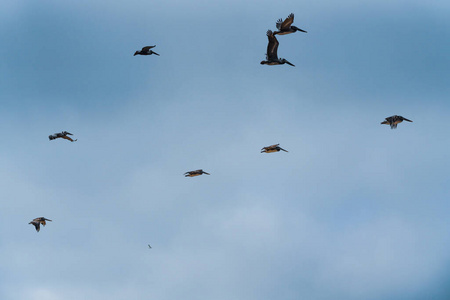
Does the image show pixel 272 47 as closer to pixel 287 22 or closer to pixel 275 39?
pixel 275 39

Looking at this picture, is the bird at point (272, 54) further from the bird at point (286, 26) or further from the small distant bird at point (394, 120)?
the small distant bird at point (394, 120)

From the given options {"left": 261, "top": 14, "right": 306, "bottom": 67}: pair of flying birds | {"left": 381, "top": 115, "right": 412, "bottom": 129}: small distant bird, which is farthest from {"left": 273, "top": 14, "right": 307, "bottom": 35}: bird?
{"left": 381, "top": 115, "right": 412, "bottom": 129}: small distant bird

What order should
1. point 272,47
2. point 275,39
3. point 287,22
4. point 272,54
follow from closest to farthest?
point 287,22, point 275,39, point 272,47, point 272,54

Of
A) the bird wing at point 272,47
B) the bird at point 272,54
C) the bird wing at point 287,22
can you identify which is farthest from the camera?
the bird at point 272,54

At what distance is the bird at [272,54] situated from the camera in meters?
134

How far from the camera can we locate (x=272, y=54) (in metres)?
140

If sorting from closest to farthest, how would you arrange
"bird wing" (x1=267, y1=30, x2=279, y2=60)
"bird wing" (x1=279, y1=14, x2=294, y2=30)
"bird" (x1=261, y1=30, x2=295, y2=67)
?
1. "bird wing" (x1=279, y1=14, x2=294, y2=30)
2. "bird wing" (x1=267, y1=30, x2=279, y2=60)
3. "bird" (x1=261, y1=30, x2=295, y2=67)

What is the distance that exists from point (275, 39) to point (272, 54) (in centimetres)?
587

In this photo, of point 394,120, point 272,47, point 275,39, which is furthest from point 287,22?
point 394,120

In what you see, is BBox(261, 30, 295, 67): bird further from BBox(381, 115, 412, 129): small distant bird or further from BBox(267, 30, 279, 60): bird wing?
BBox(381, 115, 412, 129): small distant bird

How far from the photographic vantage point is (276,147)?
144250 millimetres

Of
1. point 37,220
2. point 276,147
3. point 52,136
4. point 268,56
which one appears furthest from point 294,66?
point 37,220

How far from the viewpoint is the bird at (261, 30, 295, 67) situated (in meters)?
134

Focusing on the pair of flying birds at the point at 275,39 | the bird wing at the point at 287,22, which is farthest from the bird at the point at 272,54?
the bird wing at the point at 287,22
